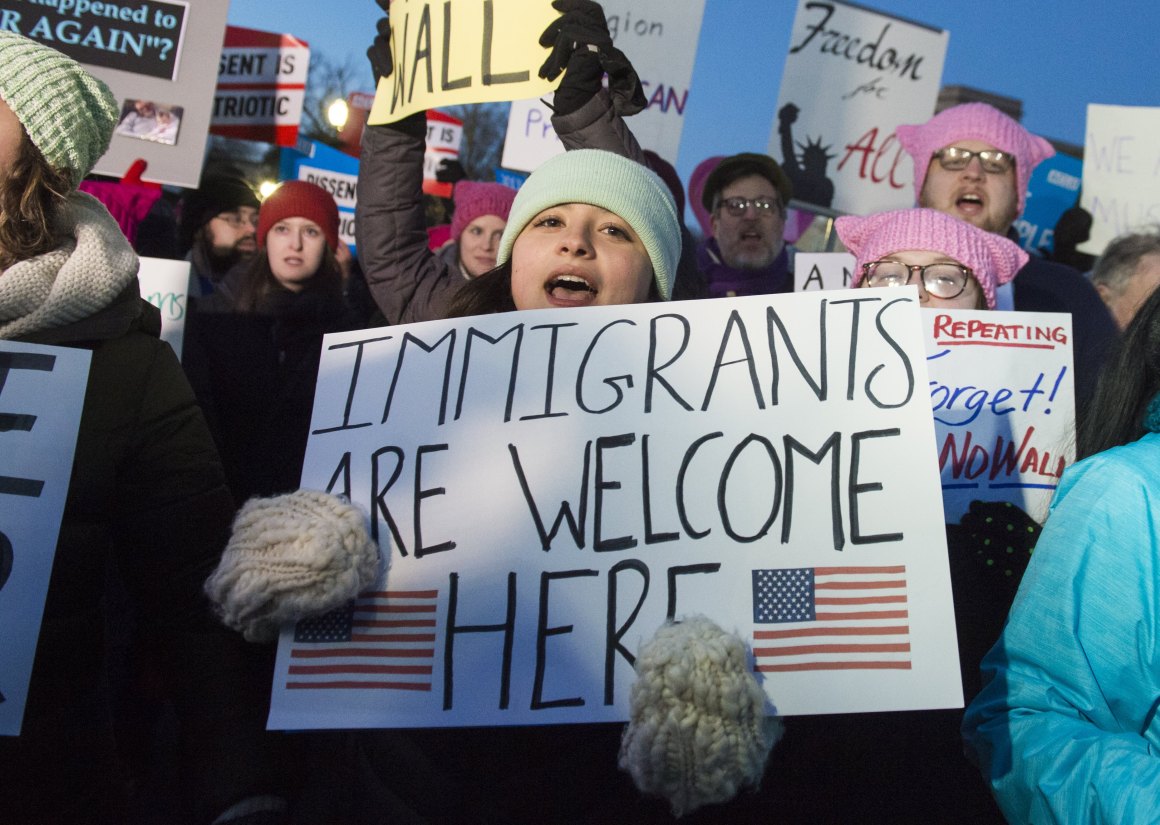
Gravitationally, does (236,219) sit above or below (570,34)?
above

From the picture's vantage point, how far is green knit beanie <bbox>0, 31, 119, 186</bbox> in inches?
74.2

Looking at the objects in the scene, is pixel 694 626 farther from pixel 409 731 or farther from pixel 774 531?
pixel 409 731

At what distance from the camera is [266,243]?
197 inches

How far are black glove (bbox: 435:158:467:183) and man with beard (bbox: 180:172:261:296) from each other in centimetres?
252

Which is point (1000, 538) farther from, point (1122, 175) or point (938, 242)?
point (1122, 175)

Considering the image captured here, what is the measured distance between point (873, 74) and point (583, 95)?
4.46 metres

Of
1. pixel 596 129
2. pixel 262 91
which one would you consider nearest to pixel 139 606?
pixel 596 129

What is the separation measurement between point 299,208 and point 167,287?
1.01 m

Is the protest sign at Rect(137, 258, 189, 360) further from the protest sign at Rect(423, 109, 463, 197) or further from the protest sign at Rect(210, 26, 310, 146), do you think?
the protest sign at Rect(423, 109, 463, 197)

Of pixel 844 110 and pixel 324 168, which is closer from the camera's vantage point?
pixel 844 110

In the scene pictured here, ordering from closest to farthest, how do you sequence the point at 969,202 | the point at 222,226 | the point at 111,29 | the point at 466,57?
the point at 466,57, the point at 969,202, the point at 111,29, the point at 222,226

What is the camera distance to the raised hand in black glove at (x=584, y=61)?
2.81m

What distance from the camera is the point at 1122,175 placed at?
623 centimetres

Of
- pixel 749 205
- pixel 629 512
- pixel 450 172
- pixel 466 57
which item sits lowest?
pixel 629 512
